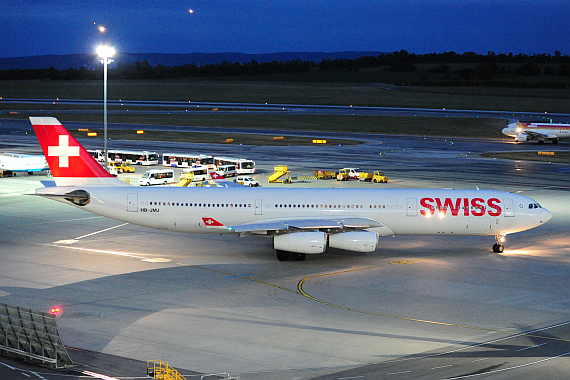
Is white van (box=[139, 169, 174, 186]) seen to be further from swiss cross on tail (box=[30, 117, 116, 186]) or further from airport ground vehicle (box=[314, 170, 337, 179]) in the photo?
swiss cross on tail (box=[30, 117, 116, 186])

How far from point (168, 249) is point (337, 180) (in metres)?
34.4

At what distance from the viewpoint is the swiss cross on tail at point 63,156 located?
141 ft

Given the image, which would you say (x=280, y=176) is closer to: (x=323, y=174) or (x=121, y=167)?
(x=323, y=174)

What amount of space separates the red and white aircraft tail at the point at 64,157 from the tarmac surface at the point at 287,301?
4.32m

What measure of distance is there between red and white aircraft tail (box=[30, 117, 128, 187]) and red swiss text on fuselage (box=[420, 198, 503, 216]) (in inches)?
806

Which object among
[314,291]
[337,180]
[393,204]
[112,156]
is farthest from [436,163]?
[314,291]

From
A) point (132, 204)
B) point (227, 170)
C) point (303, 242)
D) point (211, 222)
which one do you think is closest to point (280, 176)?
point (227, 170)

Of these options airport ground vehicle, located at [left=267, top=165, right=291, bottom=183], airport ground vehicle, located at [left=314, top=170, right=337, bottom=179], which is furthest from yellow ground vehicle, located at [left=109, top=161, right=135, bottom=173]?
airport ground vehicle, located at [left=314, top=170, right=337, bottom=179]

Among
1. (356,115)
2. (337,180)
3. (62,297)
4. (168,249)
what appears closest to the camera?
(62,297)

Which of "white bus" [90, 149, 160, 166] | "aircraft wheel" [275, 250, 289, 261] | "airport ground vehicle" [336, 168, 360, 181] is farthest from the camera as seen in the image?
"white bus" [90, 149, 160, 166]

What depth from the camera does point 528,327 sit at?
29.0 metres

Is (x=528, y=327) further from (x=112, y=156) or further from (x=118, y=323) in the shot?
(x=112, y=156)

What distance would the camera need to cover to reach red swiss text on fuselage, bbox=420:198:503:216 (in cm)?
4228

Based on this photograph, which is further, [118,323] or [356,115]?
[356,115]
